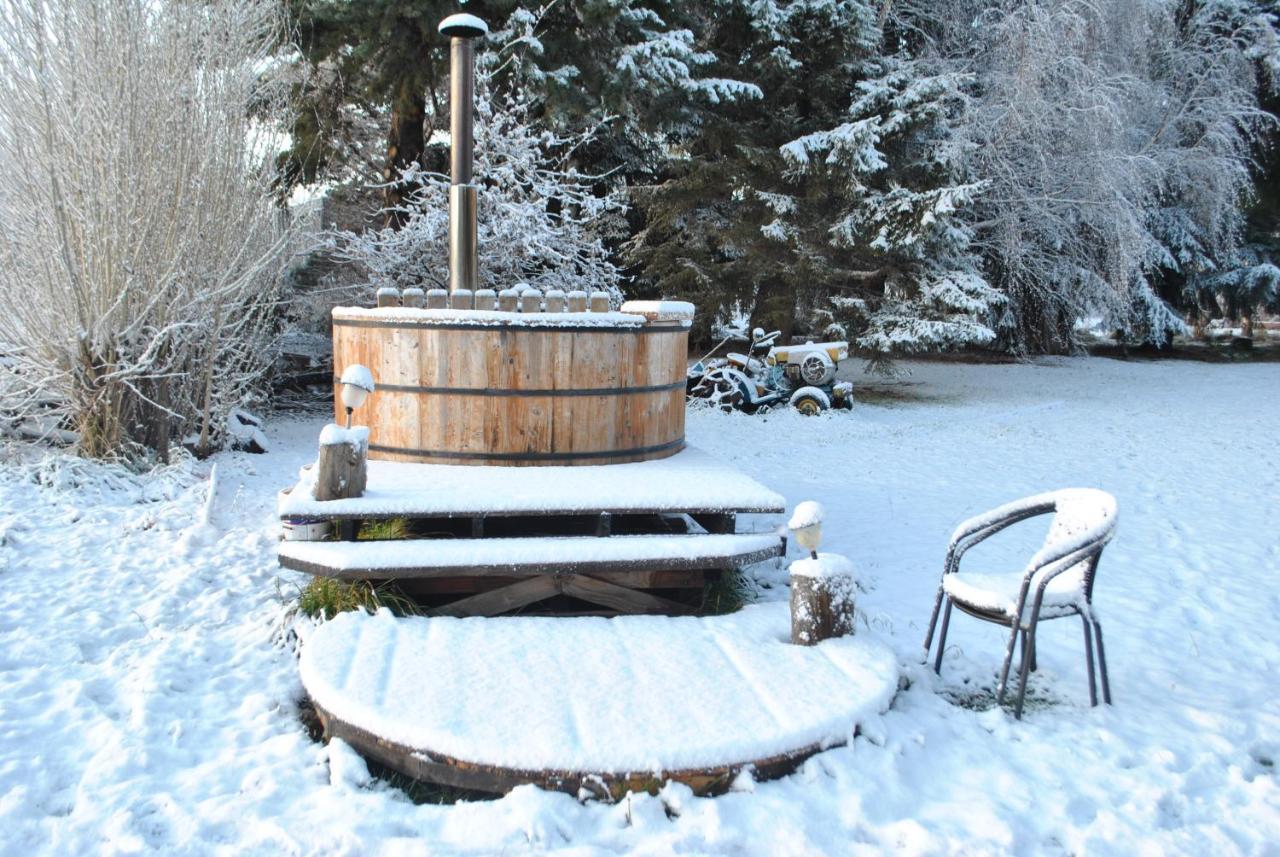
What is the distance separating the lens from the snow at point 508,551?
147 inches

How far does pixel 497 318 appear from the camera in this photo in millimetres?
4727

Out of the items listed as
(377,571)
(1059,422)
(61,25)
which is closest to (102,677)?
(377,571)

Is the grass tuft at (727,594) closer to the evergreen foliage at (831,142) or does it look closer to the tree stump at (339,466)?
the tree stump at (339,466)

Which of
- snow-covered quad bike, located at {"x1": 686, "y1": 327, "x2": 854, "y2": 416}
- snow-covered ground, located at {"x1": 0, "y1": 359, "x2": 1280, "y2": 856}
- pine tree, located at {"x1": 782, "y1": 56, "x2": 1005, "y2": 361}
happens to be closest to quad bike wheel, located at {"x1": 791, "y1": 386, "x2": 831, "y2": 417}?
snow-covered quad bike, located at {"x1": 686, "y1": 327, "x2": 854, "y2": 416}

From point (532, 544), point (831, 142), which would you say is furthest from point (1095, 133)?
point (532, 544)

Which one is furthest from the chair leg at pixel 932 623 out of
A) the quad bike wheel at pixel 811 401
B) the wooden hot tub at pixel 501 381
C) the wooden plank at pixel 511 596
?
the quad bike wheel at pixel 811 401

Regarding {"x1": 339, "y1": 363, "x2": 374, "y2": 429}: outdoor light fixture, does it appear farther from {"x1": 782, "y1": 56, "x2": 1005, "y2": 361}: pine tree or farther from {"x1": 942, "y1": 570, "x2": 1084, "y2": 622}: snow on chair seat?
{"x1": 782, "y1": 56, "x2": 1005, "y2": 361}: pine tree

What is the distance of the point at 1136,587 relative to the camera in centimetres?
461

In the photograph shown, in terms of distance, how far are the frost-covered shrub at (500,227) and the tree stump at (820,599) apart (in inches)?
290

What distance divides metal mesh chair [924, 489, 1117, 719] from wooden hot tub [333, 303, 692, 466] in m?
2.20

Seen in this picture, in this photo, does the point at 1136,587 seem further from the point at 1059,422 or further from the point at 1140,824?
the point at 1059,422

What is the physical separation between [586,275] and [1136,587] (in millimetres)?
7865

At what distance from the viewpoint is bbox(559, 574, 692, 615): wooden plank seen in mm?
4008

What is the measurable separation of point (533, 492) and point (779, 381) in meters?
7.22
